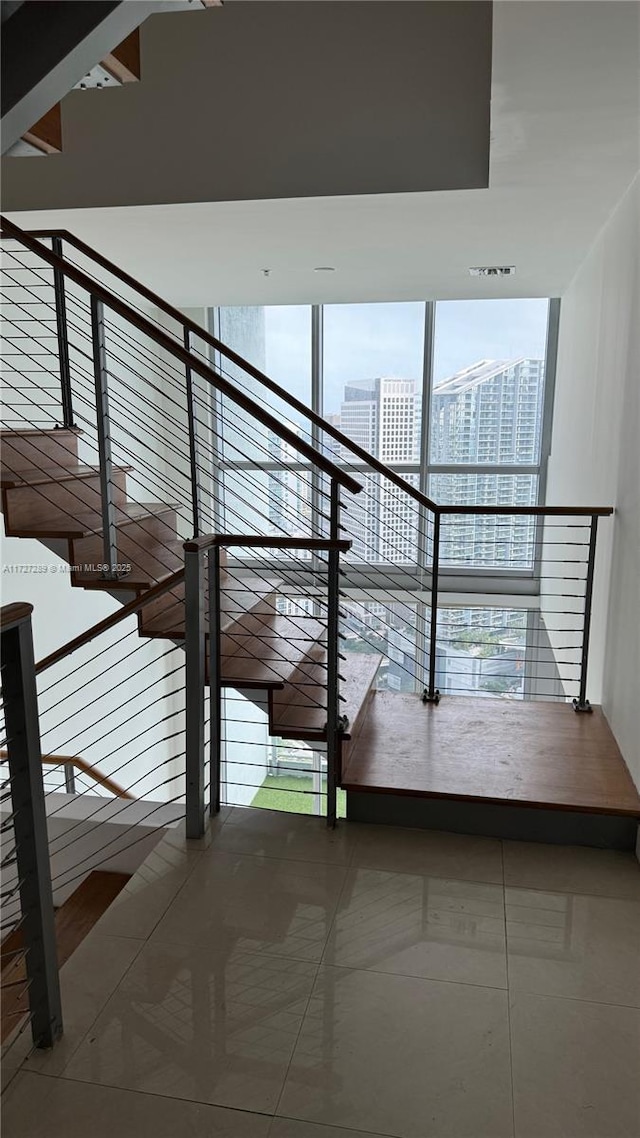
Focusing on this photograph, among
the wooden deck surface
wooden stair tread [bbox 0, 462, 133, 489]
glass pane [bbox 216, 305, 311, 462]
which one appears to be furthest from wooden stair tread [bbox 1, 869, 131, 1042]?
glass pane [bbox 216, 305, 311, 462]

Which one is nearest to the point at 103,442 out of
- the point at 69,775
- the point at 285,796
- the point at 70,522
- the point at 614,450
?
the point at 70,522

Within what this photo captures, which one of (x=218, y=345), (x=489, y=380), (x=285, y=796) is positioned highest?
(x=489, y=380)

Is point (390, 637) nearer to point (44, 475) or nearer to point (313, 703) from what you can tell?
point (313, 703)

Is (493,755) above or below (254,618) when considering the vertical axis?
below

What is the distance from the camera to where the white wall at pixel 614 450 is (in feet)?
8.71

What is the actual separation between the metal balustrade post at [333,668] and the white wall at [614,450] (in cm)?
101

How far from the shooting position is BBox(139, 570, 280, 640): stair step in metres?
2.76

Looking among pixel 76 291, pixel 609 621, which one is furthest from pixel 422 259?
pixel 76 291

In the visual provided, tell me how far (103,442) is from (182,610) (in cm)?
78

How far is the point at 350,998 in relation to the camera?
1.75 meters

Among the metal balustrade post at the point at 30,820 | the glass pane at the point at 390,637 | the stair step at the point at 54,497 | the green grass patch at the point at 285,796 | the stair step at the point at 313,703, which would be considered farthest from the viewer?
the green grass patch at the point at 285,796

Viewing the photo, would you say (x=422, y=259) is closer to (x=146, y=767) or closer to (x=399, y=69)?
(x=399, y=69)

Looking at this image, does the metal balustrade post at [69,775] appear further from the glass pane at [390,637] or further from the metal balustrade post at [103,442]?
the glass pane at [390,637]

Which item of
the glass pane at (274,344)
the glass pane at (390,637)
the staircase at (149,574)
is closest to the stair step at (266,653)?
the staircase at (149,574)
